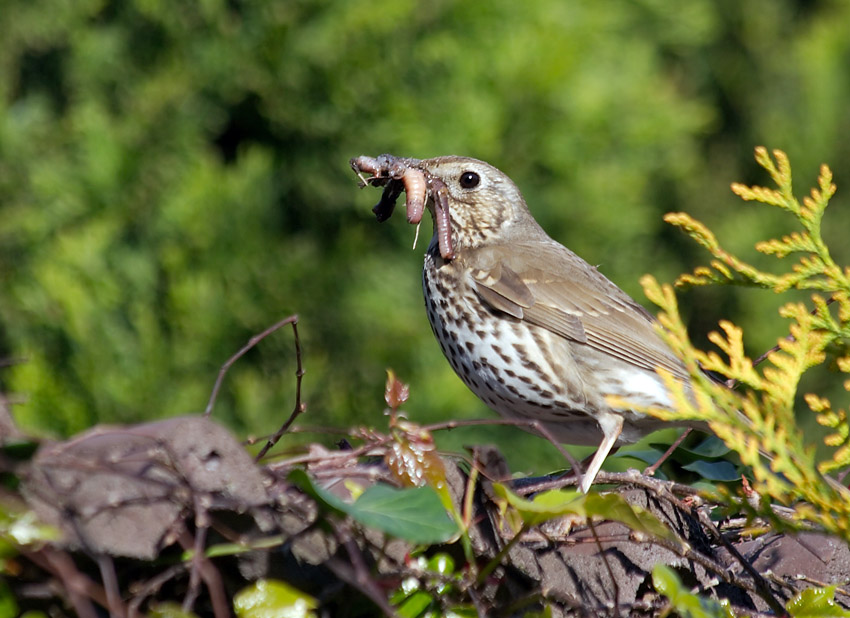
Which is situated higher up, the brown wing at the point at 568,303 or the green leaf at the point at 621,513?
the green leaf at the point at 621,513

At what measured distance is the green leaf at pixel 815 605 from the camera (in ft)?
4.70

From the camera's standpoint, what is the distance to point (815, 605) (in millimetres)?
1454

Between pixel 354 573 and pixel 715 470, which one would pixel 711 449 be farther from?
pixel 354 573

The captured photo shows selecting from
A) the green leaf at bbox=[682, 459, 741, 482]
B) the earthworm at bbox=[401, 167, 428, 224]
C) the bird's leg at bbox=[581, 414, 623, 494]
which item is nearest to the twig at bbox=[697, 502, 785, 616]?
the green leaf at bbox=[682, 459, 741, 482]

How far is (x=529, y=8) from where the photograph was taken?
4379mm

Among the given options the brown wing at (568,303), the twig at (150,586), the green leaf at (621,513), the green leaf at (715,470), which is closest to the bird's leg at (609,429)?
the brown wing at (568,303)

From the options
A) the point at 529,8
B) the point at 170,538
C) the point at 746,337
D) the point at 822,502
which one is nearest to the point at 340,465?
the point at 170,538

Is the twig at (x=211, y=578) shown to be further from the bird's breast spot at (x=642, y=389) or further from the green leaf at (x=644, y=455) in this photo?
the bird's breast spot at (x=642, y=389)

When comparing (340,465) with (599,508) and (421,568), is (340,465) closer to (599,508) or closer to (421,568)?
(421,568)

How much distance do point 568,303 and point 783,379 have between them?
1.37 metres

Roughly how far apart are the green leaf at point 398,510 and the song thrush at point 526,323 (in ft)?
3.90

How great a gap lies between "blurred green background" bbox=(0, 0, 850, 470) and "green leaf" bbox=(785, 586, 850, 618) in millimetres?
2429

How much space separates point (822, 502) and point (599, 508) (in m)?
0.30

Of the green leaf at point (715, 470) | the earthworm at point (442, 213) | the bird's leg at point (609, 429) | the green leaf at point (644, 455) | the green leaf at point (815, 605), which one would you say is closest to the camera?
the green leaf at point (815, 605)
